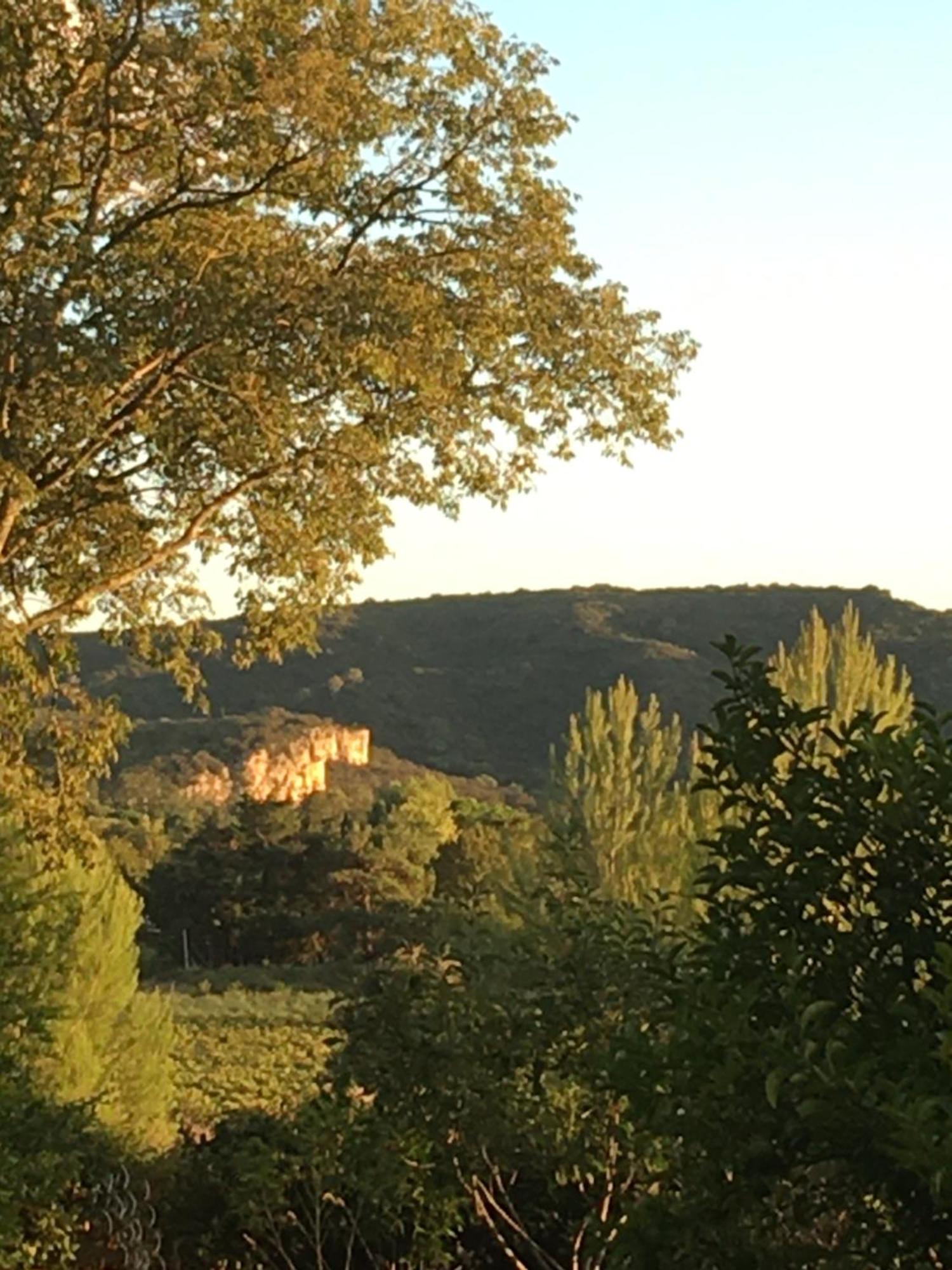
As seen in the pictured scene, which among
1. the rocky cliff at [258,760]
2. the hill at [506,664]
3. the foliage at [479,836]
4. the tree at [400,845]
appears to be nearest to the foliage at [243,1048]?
the tree at [400,845]

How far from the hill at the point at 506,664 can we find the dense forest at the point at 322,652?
84.9 m

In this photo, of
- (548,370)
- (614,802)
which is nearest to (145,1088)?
(548,370)

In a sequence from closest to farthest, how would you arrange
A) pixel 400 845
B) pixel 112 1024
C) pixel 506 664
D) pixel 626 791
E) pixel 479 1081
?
pixel 479 1081 < pixel 112 1024 < pixel 626 791 < pixel 400 845 < pixel 506 664

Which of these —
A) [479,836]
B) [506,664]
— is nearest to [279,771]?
[506,664]

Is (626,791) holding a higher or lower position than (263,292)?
lower

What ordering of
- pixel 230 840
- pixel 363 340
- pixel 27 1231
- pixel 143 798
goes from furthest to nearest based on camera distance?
pixel 143 798 < pixel 230 840 < pixel 27 1231 < pixel 363 340

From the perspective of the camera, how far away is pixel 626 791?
4809cm

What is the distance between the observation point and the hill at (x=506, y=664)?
341 feet

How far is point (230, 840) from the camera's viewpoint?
62812 millimetres

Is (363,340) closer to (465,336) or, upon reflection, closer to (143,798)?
(465,336)

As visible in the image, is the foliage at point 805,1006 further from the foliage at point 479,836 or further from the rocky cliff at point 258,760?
the rocky cliff at point 258,760

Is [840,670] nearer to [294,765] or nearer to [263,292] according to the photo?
[263,292]

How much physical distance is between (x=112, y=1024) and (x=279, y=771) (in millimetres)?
74482

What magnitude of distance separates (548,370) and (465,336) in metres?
0.79
